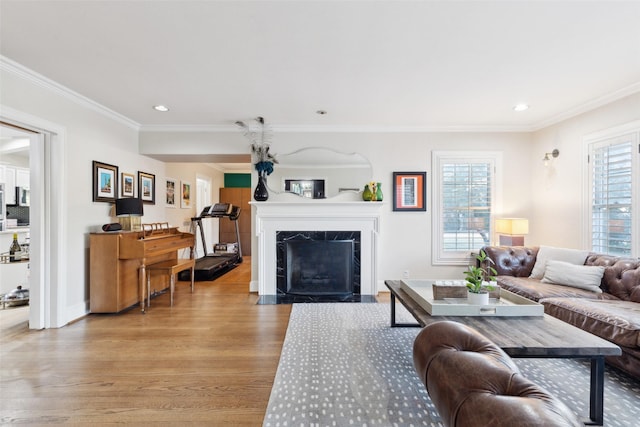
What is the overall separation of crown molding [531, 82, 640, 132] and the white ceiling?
2 centimetres

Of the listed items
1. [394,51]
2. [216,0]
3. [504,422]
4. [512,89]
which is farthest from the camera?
[512,89]

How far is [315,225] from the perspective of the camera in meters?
4.20

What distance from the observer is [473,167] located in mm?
4336

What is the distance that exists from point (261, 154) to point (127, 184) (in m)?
1.91

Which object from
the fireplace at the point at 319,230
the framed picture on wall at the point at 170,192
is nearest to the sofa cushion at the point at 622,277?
the fireplace at the point at 319,230

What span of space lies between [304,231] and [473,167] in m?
2.70

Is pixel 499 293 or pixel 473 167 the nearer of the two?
pixel 499 293

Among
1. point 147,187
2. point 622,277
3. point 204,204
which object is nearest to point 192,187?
point 204,204

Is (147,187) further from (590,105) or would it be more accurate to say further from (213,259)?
(590,105)

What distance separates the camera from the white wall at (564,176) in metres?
3.24

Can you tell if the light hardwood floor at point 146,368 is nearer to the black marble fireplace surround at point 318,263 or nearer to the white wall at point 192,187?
the black marble fireplace surround at point 318,263

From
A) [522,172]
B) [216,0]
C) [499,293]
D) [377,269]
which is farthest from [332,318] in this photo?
[522,172]

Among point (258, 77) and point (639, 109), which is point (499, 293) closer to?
point (639, 109)

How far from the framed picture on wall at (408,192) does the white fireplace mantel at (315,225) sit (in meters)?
0.36
